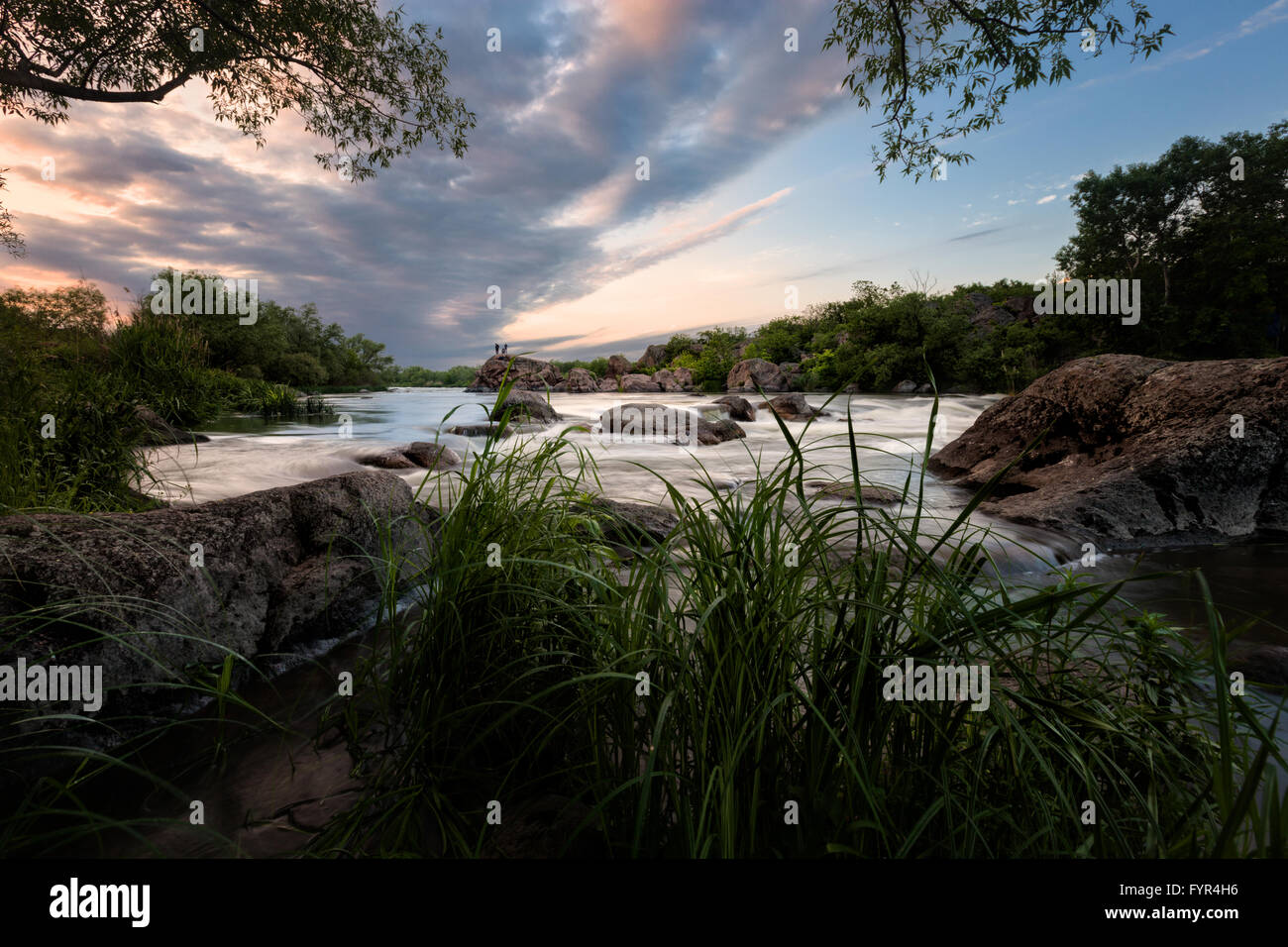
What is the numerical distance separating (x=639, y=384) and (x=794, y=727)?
149 feet

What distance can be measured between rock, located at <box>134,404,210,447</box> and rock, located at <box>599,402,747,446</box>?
9411 mm

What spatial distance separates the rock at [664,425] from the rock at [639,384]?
96.8 ft

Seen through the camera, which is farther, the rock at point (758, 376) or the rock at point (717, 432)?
the rock at point (758, 376)

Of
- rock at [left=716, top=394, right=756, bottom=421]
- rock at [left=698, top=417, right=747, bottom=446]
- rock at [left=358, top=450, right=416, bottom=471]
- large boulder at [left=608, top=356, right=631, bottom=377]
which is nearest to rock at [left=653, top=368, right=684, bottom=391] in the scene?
large boulder at [left=608, top=356, right=631, bottom=377]

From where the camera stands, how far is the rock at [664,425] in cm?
1428

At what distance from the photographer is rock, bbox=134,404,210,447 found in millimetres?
5515

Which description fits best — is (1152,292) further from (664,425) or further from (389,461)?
(389,461)

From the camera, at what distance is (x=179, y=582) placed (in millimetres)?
2719

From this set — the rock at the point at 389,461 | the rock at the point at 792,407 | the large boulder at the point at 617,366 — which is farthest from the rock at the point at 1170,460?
the large boulder at the point at 617,366

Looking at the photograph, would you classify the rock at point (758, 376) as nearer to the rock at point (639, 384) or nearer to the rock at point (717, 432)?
the rock at point (639, 384)

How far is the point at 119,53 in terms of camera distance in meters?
9.00
